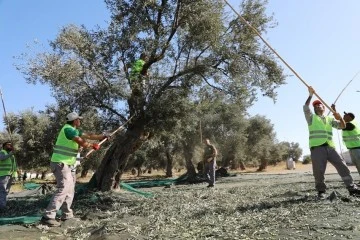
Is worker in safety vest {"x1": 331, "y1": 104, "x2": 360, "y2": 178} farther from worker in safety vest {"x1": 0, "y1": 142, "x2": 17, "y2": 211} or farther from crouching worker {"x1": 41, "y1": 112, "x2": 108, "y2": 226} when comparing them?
worker in safety vest {"x1": 0, "y1": 142, "x2": 17, "y2": 211}

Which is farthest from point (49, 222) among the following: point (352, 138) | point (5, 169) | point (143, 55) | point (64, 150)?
point (352, 138)

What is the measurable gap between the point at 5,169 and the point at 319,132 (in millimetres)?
9633

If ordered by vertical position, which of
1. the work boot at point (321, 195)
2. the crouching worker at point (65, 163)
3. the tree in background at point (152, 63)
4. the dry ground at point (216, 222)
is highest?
the tree in background at point (152, 63)

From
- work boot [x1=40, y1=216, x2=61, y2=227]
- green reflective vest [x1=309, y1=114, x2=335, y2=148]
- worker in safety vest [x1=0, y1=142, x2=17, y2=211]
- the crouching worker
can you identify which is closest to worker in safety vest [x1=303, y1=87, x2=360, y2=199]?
green reflective vest [x1=309, y1=114, x2=335, y2=148]

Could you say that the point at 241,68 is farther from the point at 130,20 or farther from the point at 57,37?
the point at 57,37

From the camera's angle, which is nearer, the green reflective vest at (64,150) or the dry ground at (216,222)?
the dry ground at (216,222)

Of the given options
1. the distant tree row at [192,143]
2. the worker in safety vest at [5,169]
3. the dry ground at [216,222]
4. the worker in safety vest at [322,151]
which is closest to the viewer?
the dry ground at [216,222]

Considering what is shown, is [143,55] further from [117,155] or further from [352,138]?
[352,138]

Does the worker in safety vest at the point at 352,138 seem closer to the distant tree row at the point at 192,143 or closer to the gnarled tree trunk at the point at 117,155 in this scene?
the gnarled tree trunk at the point at 117,155

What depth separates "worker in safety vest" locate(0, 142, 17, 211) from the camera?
1266 centimetres

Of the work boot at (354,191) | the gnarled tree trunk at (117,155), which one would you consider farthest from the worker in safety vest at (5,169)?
the work boot at (354,191)

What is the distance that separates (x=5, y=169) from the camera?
42.4 ft

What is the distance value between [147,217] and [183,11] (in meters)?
7.81

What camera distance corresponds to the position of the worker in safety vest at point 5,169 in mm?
12656
